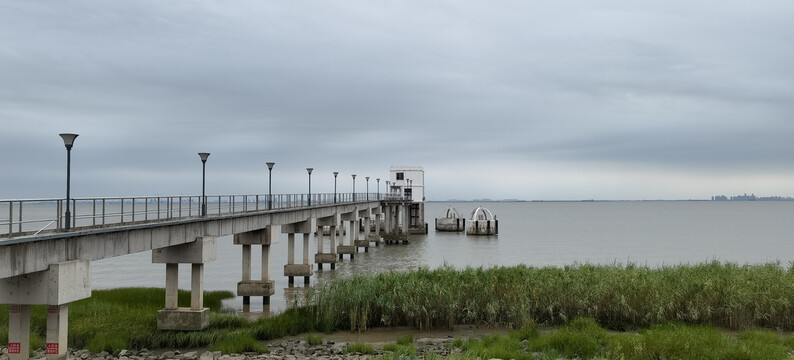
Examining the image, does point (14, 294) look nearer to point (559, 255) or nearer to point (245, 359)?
point (245, 359)

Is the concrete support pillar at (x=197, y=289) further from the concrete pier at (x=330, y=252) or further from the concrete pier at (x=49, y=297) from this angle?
the concrete pier at (x=330, y=252)

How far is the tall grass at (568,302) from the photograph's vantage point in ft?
71.7

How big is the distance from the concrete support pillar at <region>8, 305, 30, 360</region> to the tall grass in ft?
29.8

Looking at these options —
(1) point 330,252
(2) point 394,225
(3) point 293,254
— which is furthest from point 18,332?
(2) point 394,225

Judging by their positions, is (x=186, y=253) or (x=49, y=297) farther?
(x=186, y=253)

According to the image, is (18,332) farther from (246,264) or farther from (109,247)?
(246,264)

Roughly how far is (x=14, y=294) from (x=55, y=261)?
1.35 meters

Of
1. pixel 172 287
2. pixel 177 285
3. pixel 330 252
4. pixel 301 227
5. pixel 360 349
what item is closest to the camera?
pixel 360 349

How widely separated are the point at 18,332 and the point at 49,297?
1.88 metres

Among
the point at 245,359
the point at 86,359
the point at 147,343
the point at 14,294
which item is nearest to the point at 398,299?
the point at 245,359

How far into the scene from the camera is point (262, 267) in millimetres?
34531

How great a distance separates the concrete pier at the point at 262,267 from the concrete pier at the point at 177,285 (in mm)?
6238

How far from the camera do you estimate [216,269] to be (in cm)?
5369

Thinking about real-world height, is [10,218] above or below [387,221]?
above
